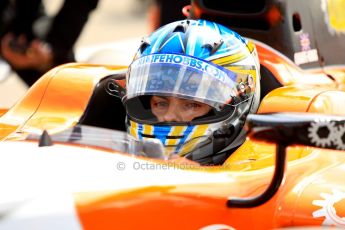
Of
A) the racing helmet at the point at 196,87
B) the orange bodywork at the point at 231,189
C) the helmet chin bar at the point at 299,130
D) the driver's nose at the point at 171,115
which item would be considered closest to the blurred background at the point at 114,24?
the orange bodywork at the point at 231,189

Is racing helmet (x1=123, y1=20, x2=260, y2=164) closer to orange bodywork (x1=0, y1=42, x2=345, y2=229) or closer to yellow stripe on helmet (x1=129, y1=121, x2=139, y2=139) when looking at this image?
yellow stripe on helmet (x1=129, y1=121, x2=139, y2=139)

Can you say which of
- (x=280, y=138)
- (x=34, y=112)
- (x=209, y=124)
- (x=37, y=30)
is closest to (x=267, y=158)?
(x=209, y=124)

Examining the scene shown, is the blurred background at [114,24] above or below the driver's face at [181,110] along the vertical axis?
below

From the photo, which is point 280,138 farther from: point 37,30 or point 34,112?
point 37,30

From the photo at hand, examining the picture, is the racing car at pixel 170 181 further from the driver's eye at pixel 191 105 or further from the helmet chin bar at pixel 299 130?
the driver's eye at pixel 191 105

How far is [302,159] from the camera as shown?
2.61m

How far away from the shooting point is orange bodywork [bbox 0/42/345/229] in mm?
2092

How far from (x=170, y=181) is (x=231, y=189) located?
18 centimetres

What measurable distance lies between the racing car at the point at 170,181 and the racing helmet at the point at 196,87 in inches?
6.2

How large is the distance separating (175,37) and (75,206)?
1119 mm

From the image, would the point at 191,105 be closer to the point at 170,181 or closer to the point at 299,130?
the point at 170,181

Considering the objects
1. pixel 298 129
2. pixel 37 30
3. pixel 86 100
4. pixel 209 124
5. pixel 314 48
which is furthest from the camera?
pixel 37 30

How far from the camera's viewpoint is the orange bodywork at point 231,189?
2092 mm

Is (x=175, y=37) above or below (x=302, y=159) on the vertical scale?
above
